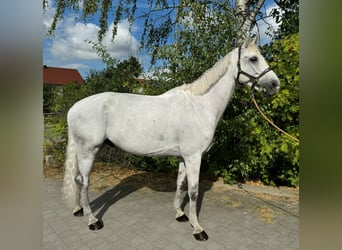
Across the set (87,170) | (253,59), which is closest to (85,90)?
(87,170)

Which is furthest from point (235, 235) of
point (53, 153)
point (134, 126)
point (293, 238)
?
point (53, 153)

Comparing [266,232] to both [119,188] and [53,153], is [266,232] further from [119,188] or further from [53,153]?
[53,153]

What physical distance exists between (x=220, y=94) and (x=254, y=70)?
436 mm

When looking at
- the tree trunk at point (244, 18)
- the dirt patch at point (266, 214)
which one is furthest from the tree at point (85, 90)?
the dirt patch at point (266, 214)

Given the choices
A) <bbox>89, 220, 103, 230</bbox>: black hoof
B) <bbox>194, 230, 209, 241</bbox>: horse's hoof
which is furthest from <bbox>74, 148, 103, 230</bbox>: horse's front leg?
<bbox>194, 230, 209, 241</bbox>: horse's hoof

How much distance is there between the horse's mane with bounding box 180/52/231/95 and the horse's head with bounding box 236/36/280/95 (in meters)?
0.15

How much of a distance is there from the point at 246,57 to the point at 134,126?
1.44 meters

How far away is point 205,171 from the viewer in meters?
4.95

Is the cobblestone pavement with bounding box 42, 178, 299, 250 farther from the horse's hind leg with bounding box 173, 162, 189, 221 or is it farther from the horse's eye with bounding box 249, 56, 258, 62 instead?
the horse's eye with bounding box 249, 56, 258, 62

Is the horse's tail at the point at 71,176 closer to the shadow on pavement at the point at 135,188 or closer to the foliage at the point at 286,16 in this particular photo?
the shadow on pavement at the point at 135,188

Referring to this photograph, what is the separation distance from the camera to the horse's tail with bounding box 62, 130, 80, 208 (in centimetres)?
293

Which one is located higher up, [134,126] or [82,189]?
[134,126]

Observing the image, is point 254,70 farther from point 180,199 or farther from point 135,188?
point 135,188

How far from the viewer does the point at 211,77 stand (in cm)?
272
